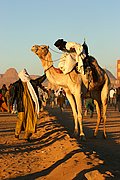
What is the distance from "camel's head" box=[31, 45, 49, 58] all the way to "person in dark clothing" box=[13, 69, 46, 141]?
69 centimetres

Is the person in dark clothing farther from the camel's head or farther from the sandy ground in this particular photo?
the camel's head

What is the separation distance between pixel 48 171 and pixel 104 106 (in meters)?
5.89

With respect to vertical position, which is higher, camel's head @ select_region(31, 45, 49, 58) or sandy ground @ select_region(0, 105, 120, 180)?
camel's head @ select_region(31, 45, 49, 58)

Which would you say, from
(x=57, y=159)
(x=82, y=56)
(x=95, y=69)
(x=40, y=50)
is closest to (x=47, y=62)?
(x=40, y=50)

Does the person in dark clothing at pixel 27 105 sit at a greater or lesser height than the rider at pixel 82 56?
lesser

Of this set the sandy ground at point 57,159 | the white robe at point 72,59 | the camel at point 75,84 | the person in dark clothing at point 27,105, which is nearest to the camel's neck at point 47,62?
the camel at point 75,84

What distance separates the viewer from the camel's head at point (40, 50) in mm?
12062

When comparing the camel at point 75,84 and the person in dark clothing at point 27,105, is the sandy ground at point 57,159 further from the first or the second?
the camel at point 75,84

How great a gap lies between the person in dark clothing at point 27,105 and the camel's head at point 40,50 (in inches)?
27.1

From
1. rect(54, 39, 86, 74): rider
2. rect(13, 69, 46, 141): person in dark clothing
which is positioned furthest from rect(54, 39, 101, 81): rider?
rect(13, 69, 46, 141): person in dark clothing

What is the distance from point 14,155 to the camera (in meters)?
9.38

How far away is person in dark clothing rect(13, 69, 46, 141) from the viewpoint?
38.2ft

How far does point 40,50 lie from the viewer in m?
12.1

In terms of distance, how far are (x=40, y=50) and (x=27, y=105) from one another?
5.32ft
